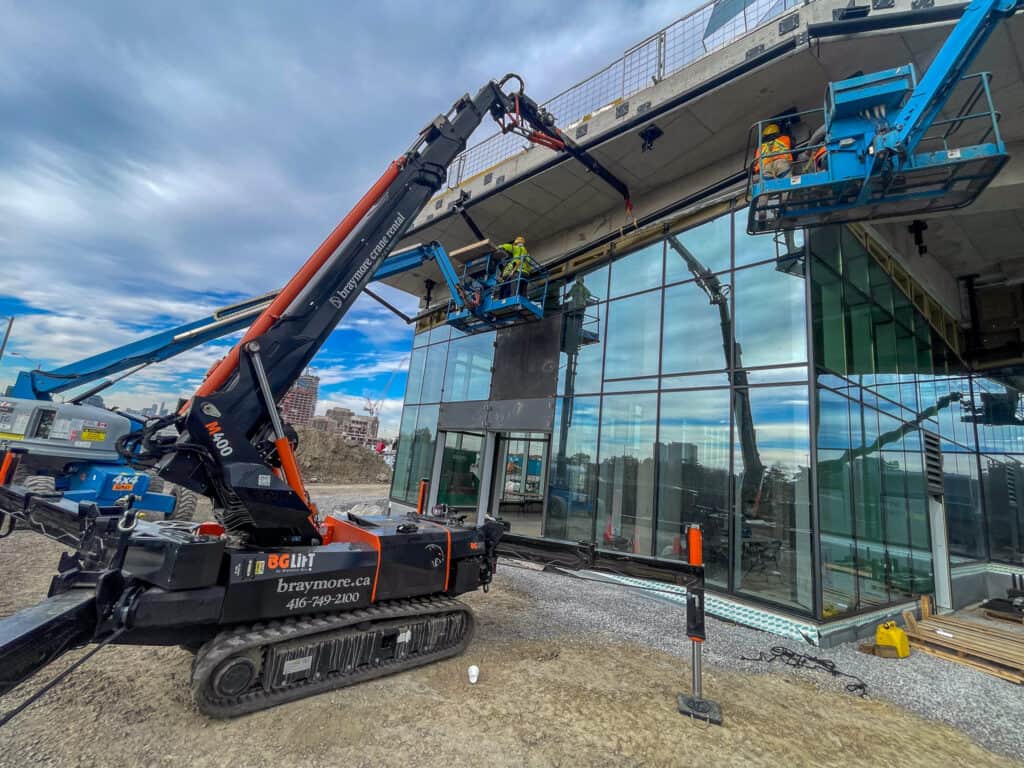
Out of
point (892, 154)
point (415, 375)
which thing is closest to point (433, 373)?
point (415, 375)

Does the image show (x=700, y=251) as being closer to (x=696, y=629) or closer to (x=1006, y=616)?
(x=696, y=629)

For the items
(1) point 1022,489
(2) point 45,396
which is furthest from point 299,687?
(1) point 1022,489

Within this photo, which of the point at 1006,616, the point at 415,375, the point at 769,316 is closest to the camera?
the point at 769,316

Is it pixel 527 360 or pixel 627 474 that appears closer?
pixel 627 474

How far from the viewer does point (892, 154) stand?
219 inches

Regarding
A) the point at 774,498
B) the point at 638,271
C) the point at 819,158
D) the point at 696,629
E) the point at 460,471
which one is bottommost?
the point at 696,629

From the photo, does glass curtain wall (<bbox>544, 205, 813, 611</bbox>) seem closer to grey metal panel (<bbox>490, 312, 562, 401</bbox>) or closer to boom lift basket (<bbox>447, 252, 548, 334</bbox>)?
grey metal panel (<bbox>490, 312, 562, 401</bbox>)

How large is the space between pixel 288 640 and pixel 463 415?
10.7 meters

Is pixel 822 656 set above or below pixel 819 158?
below

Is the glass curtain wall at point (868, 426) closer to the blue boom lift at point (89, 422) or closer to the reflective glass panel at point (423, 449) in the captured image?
the blue boom lift at point (89, 422)

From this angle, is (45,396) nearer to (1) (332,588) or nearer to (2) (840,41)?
(1) (332,588)

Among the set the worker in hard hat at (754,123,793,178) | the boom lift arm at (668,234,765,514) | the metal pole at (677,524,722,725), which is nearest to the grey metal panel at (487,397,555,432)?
the boom lift arm at (668,234,765,514)

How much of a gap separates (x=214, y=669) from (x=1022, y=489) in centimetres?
1966

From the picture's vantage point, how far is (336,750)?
10.8 feet
